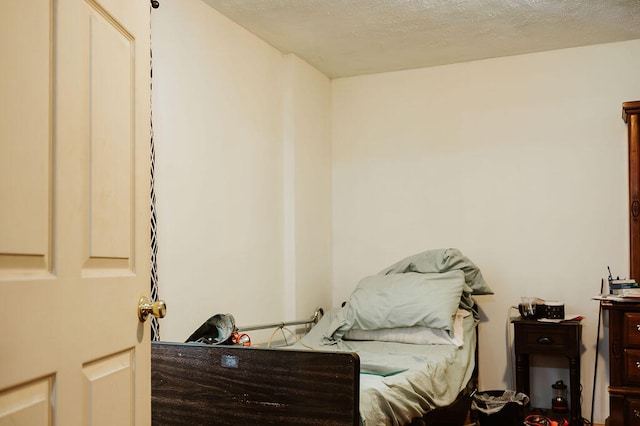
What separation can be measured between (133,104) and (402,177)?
338cm

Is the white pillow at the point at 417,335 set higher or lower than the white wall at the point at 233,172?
lower

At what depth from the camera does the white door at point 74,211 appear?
3.35 ft

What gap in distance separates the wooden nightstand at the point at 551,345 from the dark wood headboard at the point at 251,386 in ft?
7.15

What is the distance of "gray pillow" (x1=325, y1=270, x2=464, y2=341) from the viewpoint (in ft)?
12.0

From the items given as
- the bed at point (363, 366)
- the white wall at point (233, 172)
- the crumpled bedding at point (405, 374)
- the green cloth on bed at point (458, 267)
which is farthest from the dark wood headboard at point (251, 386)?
the green cloth on bed at point (458, 267)

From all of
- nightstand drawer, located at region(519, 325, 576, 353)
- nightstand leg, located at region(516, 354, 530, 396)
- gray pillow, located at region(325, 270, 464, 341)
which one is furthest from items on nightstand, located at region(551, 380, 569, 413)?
gray pillow, located at region(325, 270, 464, 341)

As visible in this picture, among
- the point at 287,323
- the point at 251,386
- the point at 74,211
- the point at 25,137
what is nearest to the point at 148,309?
the point at 74,211

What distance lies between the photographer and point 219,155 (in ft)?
11.8

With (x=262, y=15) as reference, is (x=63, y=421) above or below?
below

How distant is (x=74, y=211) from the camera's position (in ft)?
3.89

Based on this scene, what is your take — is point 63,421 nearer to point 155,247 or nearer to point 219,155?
point 155,247

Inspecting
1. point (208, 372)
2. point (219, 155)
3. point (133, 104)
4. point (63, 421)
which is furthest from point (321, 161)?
point (63, 421)

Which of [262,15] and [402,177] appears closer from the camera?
[262,15]

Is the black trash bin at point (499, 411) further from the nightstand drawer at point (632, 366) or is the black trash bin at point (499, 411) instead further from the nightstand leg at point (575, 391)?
the nightstand drawer at point (632, 366)
